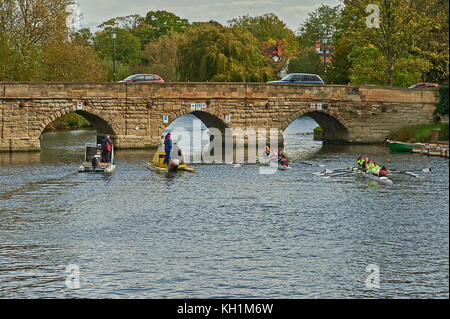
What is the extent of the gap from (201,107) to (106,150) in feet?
50.2

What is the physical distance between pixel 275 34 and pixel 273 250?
466 ft

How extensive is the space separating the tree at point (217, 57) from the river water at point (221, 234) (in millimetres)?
30617

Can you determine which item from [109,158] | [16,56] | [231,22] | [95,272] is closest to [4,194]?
[109,158]

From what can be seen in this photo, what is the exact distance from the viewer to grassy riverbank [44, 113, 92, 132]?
85438 millimetres

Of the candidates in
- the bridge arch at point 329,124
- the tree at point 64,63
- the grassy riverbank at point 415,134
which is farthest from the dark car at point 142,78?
the grassy riverbank at point 415,134

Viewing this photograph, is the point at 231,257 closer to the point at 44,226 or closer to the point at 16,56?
the point at 44,226

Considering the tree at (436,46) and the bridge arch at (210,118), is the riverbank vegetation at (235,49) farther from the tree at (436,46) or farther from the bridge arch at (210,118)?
the bridge arch at (210,118)

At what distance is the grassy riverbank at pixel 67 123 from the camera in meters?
85.4

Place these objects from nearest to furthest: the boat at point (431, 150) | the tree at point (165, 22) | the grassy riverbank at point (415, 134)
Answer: the boat at point (431, 150)
the grassy riverbank at point (415, 134)
the tree at point (165, 22)

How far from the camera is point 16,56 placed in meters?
70.5

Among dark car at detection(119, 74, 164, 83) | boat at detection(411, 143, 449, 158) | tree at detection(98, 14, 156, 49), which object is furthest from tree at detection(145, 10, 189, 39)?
boat at detection(411, 143, 449, 158)

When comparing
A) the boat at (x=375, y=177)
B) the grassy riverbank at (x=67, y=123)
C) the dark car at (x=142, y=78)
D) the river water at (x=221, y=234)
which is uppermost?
the dark car at (x=142, y=78)

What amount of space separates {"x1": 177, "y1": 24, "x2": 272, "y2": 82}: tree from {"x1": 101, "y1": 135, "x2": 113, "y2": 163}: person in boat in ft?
99.5

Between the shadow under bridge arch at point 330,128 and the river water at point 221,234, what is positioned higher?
the shadow under bridge arch at point 330,128
